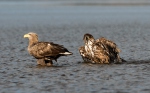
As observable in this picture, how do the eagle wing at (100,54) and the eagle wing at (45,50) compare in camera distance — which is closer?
the eagle wing at (45,50)

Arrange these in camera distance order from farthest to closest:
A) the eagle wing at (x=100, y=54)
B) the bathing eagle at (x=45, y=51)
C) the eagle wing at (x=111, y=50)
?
the eagle wing at (x=111, y=50) < the eagle wing at (x=100, y=54) < the bathing eagle at (x=45, y=51)

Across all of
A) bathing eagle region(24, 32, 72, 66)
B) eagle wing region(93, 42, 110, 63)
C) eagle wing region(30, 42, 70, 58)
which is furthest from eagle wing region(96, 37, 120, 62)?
eagle wing region(30, 42, 70, 58)

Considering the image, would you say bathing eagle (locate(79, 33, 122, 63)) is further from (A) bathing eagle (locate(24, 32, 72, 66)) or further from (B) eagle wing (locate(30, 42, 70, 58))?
(B) eagle wing (locate(30, 42, 70, 58))

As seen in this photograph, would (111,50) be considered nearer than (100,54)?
No

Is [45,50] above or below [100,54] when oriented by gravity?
above

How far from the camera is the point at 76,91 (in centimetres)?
1295

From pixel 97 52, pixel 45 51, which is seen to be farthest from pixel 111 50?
pixel 45 51

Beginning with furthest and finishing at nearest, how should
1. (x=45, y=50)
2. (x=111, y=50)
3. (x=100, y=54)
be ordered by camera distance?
(x=111, y=50), (x=100, y=54), (x=45, y=50)

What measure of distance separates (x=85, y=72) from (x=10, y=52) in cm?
634

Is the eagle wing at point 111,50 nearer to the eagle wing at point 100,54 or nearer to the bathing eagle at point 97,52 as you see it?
the bathing eagle at point 97,52

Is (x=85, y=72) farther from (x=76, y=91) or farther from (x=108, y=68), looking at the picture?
(x=76, y=91)

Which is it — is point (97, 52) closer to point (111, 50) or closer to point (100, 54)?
point (100, 54)

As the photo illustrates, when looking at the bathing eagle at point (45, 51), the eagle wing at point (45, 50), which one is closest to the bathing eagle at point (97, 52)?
the bathing eagle at point (45, 51)

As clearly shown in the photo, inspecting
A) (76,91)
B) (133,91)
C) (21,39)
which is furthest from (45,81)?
(21,39)
